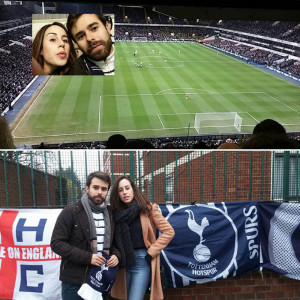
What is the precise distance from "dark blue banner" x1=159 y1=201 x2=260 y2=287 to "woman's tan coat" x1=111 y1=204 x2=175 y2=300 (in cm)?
30

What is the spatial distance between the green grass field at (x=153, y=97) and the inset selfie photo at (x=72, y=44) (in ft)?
2.57

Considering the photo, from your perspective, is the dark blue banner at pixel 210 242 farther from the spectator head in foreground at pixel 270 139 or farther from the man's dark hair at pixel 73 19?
the man's dark hair at pixel 73 19

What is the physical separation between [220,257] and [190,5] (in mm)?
1868

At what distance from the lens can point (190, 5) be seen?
1.61 metres

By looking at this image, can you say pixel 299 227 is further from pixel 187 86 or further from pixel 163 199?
pixel 187 86

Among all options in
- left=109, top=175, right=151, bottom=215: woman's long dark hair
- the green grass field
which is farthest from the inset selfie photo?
left=109, top=175, right=151, bottom=215: woman's long dark hair

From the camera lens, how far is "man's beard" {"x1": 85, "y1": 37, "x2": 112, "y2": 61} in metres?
3.58

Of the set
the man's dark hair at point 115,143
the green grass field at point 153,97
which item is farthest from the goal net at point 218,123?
the man's dark hair at point 115,143

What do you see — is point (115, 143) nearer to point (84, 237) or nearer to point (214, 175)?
point (84, 237)

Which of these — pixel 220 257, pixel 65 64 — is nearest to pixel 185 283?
pixel 220 257

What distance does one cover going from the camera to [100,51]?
3.72 metres

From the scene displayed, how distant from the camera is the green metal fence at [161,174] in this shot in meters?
2.76

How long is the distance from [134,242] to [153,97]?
4.11 meters

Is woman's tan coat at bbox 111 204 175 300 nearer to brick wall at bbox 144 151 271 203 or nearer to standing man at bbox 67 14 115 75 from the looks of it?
brick wall at bbox 144 151 271 203
